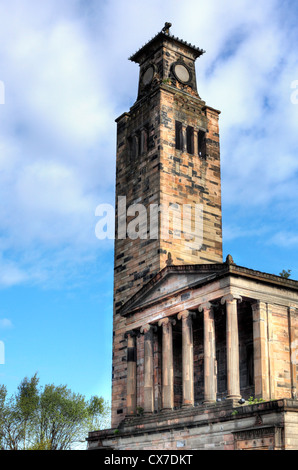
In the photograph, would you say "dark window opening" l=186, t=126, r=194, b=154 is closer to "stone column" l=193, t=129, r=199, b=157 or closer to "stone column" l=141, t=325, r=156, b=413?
"stone column" l=193, t=129, r=199, b=157

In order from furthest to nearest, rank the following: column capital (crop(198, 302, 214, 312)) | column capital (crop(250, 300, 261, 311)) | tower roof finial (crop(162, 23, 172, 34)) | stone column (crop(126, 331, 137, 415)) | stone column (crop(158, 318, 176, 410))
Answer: tower roof finial (crop(162, 23, 172, 34)), stone column (crop(126, 331, 137, 415)), stone column (crop(158, 318, 176, 410)), column capital (crop(198, 302, 214, 312)), column capital (crop(250, 300, 261, 311))

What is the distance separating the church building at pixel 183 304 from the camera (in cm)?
3362

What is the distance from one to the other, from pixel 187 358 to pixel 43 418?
116 ft

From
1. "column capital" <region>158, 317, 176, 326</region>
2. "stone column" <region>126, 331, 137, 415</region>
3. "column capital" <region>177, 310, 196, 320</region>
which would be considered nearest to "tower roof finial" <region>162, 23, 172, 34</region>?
"stone column" <region>126, 331, 137, 415</region>

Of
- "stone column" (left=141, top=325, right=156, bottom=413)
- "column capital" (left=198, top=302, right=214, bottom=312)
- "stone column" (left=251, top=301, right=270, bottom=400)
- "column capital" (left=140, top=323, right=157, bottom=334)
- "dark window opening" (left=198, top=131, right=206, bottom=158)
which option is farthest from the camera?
"dark window opening" (left=198, top=131, right=206, bottom=158)

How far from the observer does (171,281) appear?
39844 millimetres

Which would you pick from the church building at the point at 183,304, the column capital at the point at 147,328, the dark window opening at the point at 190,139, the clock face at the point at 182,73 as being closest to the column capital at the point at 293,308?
the church building at the point at 183,304

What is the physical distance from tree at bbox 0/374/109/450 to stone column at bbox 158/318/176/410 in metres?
29.4

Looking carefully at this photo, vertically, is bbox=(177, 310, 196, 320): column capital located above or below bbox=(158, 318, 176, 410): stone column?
above

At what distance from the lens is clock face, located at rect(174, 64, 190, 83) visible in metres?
54.5

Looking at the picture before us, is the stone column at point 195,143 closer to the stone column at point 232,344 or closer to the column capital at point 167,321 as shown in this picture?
the column capital at point 167,321

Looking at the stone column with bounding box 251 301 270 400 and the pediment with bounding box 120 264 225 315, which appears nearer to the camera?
the stone column with bounding box 251 301 270 400

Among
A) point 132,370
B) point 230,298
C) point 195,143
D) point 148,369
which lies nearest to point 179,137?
point 195,143
